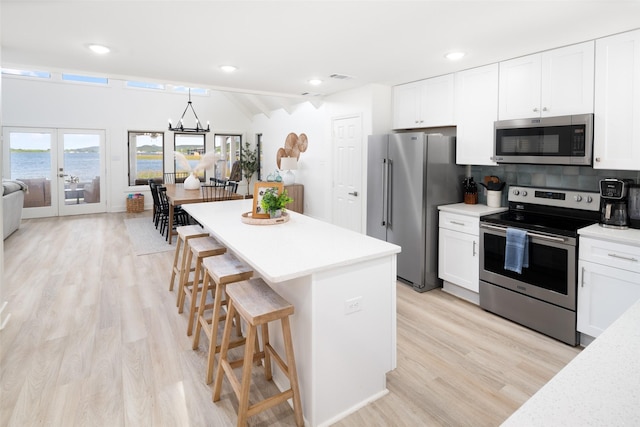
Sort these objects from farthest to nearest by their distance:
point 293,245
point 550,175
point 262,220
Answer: point 550,175
point 262,220
point 293,245

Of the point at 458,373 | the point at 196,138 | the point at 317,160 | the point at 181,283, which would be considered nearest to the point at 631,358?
the point at 458,373

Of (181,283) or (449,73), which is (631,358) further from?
(449,73)

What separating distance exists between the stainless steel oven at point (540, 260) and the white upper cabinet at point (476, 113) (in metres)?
0.53

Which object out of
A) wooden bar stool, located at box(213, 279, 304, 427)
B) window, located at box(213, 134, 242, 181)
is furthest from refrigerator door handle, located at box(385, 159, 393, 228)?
window, located at box(213, 134, 242, 181)

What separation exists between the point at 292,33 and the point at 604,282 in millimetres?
3009

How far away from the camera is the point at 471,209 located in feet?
12.0

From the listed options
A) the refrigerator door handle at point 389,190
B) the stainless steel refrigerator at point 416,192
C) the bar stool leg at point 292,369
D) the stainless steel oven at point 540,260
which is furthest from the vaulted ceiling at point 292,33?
the bar stool leg at point 292,369

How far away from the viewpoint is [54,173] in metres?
7.97

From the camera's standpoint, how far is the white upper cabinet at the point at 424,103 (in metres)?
3.99

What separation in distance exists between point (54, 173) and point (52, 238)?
2.74 metres

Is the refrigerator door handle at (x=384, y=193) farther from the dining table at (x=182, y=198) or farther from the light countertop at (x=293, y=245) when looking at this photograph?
the dining table at (x=182, y=198)

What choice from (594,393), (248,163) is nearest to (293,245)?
(594,393)

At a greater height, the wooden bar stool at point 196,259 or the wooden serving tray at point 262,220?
the wooden serving tray at point 262,220

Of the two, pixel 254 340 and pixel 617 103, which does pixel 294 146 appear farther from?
pixel 254 340
